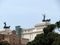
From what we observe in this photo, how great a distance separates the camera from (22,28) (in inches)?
3155

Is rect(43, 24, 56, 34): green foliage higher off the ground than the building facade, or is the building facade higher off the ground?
rect(43, 24, 56, 34): green foliage

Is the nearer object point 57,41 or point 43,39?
point 57,41

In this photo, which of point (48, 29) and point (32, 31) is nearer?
point (48, 29)

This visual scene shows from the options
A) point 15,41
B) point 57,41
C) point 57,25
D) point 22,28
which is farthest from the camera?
point 22,28

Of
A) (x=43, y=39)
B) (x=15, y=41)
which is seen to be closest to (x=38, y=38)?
(x=43, y=39)

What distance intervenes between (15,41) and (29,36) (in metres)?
11.4

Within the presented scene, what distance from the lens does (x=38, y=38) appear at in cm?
4097

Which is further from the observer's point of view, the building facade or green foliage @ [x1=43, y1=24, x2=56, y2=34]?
the building facade

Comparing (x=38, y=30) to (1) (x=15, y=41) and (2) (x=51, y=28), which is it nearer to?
(1) (x=15, y=41)

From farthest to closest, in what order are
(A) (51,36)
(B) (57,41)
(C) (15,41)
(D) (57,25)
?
1. (C) (15,41)
2. (D) (57,25)
3. (A) (51,36)
4. (B) (57,41)

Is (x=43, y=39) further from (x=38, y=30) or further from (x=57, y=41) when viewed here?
(x=38, y=30)

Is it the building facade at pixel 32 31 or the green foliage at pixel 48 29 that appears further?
the building facade at pixel 32 31

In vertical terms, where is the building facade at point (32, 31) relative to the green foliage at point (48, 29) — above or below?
below

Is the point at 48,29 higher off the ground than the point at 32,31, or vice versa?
the point at 48,29
